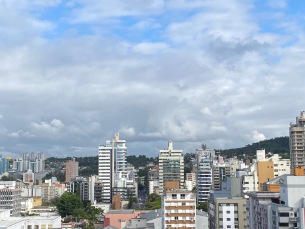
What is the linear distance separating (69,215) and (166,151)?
40.1 metres

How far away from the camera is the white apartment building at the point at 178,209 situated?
5025 centimetres

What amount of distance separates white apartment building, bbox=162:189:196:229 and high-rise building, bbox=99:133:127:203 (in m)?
81.3

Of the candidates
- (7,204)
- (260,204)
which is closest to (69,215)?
(7,204)

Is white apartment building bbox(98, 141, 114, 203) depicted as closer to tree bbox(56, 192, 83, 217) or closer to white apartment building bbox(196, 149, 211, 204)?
white apartment building bbox(196, 149, 211, 204)

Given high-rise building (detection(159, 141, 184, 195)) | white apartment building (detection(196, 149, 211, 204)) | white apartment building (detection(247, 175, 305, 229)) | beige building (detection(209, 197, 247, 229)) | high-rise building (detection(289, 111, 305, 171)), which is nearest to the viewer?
white apartment building (detection(247, 175, 305, 229))

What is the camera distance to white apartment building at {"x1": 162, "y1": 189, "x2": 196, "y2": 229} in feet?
165

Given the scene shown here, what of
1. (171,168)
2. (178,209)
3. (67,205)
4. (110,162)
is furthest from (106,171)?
(178,209)

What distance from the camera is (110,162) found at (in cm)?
13475

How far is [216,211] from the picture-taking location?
55.8m

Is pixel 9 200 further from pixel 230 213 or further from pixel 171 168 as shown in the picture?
pixel 171 168

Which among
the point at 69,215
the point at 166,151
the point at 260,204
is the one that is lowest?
the point at 69,215

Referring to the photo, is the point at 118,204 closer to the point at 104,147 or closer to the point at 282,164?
the point at 104,147

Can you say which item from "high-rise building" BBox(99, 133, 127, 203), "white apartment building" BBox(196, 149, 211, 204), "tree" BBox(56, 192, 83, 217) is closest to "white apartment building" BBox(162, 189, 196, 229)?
"tree" BBox(56, 192, 83, 217)

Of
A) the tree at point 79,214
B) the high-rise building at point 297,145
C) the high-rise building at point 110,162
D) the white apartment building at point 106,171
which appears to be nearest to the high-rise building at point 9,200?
the tree at point 79,214
